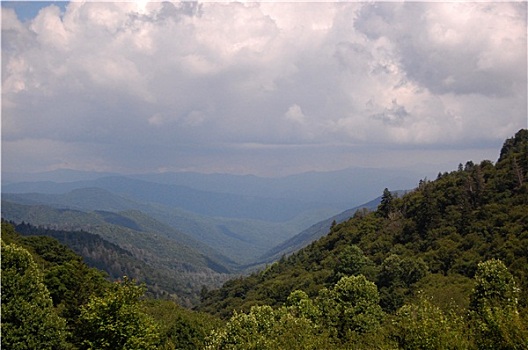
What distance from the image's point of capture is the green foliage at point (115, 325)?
120 ft

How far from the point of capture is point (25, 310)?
123 ft

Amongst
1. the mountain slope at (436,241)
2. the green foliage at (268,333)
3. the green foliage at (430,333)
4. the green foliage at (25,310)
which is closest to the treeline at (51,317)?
the green foliage at (25,310)

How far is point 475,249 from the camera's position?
2901 inches

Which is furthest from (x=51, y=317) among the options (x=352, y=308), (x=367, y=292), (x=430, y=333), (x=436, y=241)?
(x=436, y=241)

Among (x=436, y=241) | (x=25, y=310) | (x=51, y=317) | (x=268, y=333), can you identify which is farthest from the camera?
(x=436, y=241)

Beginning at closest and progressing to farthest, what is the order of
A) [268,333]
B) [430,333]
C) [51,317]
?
[430,333] < [51,317] < [268,333]

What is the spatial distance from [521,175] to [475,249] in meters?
20.3

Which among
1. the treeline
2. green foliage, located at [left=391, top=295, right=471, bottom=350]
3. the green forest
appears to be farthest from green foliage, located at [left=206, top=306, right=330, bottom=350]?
the treeline

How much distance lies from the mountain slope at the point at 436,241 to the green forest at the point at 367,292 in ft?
0.78

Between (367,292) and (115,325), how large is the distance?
29.6 meters

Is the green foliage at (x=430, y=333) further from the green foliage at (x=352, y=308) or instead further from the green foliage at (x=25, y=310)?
the green foliage at (x=25, y=310)

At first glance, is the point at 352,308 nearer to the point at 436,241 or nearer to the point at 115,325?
the point at 115,325

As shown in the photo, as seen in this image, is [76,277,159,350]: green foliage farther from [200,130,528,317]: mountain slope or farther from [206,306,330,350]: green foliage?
[200,130,528,317]: mountain slope

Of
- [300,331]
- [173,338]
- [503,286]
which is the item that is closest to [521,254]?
[503,286]
